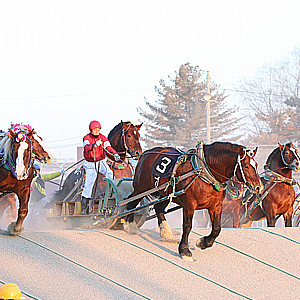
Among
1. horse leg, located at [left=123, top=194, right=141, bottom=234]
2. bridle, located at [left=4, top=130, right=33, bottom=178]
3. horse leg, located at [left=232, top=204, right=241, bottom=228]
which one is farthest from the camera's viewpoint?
horse leg, located at [left=232, top=204, right=241, bottom=228]

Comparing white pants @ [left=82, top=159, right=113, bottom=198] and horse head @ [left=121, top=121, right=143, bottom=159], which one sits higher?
horse head @ [left=121, top=121, right=143, bottom=159]

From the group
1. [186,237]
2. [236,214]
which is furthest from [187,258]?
[236,214]

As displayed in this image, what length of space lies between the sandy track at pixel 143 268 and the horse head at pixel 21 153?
44.4 inches

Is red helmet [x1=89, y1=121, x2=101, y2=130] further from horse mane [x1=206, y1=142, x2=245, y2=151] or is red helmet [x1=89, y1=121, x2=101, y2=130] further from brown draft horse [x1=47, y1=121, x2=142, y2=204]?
horse mane [x1=206, y1=142, x2=245, y2=151]

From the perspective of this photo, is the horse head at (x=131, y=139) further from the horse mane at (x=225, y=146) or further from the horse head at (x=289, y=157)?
the horse head at (x=289, y=157)

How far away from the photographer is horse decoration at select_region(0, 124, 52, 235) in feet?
25.8

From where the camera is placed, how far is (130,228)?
9.42m

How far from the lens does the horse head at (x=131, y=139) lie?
10273 millimetres

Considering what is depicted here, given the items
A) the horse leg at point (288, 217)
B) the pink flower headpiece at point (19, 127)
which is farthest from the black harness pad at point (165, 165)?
the horse leg at point (288, 217)

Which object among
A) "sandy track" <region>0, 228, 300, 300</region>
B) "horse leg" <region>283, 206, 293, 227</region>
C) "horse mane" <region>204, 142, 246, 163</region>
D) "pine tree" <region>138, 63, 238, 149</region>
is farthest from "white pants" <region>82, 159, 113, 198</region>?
"pine tree" <region>138, 63, 238, 149</region>

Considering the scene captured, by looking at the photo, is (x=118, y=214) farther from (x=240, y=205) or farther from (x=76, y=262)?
(x=240, y=205)

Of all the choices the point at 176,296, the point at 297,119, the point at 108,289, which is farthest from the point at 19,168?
the point at 297,119

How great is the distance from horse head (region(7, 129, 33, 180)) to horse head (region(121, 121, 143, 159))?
2572mm

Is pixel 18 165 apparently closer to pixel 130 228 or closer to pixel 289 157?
pixel 130 228
